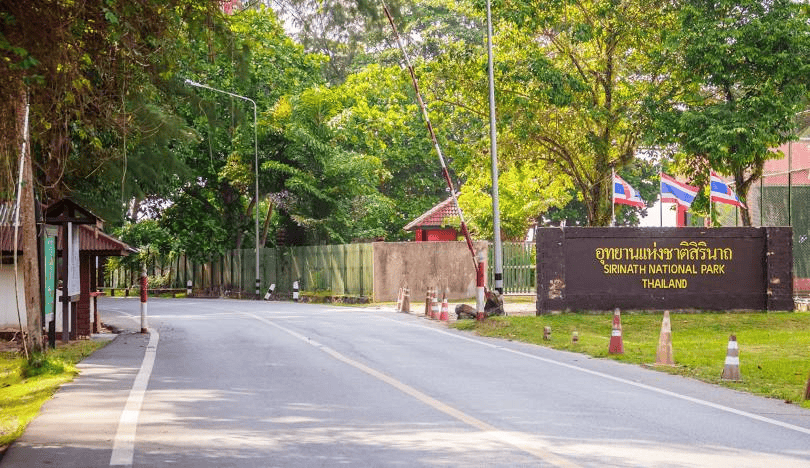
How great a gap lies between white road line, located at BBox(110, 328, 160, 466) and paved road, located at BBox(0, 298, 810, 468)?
0.7 inches

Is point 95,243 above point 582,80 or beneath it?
beneath

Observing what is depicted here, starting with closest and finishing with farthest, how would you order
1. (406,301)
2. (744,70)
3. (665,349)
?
(665,349), (744,70), (406,301)

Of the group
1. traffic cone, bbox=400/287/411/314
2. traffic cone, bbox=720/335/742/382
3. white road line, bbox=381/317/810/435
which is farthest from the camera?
traffic cone, bbox=400/287/411/314

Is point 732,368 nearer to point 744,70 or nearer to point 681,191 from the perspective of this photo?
point 744,70

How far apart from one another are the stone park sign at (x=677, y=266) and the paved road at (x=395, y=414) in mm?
8086

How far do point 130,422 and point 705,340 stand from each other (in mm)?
14674

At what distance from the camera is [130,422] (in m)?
11.0

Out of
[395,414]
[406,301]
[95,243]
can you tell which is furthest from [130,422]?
[406,301]

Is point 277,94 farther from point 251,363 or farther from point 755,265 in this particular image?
point 251,363

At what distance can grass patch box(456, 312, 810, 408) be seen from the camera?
15461mm

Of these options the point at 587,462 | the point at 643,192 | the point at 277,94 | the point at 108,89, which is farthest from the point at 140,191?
the point at 643,192

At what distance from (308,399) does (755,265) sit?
17809 mm

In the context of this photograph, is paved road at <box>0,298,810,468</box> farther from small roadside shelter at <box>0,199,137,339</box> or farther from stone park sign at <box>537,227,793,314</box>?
stone park sign at <box>537,227,793,314</box>

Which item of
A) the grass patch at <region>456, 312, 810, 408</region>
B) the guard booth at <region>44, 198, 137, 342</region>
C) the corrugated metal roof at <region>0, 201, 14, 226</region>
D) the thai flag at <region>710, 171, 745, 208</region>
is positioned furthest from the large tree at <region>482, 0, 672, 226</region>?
the corrugated metal roof at <region>0, 201, 14, 226</region>
